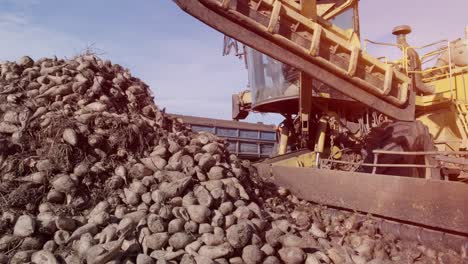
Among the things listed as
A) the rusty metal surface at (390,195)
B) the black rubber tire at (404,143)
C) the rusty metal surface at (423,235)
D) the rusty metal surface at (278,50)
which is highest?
the rusty metal surface at (278,50)

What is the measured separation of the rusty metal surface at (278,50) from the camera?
13.8 ft

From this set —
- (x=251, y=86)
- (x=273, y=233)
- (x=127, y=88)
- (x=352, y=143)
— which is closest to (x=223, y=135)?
(x=251, y=86)

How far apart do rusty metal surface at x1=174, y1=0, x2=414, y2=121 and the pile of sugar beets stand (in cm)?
131

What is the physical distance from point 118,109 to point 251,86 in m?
3.18

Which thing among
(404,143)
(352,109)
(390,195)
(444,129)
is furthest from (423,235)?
(352,109)

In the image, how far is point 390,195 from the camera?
4.12m

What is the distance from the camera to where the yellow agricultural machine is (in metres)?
3.98

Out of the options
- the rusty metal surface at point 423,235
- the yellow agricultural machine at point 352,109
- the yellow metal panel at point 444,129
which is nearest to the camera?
the rusty metal surface at point 423,235

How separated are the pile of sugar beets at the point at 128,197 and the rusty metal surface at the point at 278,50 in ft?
4.30

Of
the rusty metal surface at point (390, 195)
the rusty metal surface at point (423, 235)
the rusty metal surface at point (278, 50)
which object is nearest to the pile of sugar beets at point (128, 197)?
the rusty metal surface at point (423, 235)

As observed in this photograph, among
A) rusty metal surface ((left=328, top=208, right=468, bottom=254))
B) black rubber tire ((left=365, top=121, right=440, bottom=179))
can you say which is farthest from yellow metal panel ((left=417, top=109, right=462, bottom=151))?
rusty metal surface ((left=328, top=208, right=468, bottom=254))

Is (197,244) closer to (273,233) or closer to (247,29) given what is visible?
(273,233)

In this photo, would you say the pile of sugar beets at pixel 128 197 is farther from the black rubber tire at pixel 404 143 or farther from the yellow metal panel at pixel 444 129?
the yellow metal panel at pixel 444 129

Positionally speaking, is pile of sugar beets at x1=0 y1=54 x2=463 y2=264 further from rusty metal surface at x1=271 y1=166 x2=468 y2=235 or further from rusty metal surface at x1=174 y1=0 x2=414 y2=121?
rusty metal surface at x1=174 y1=0 x2=414 y2=121
